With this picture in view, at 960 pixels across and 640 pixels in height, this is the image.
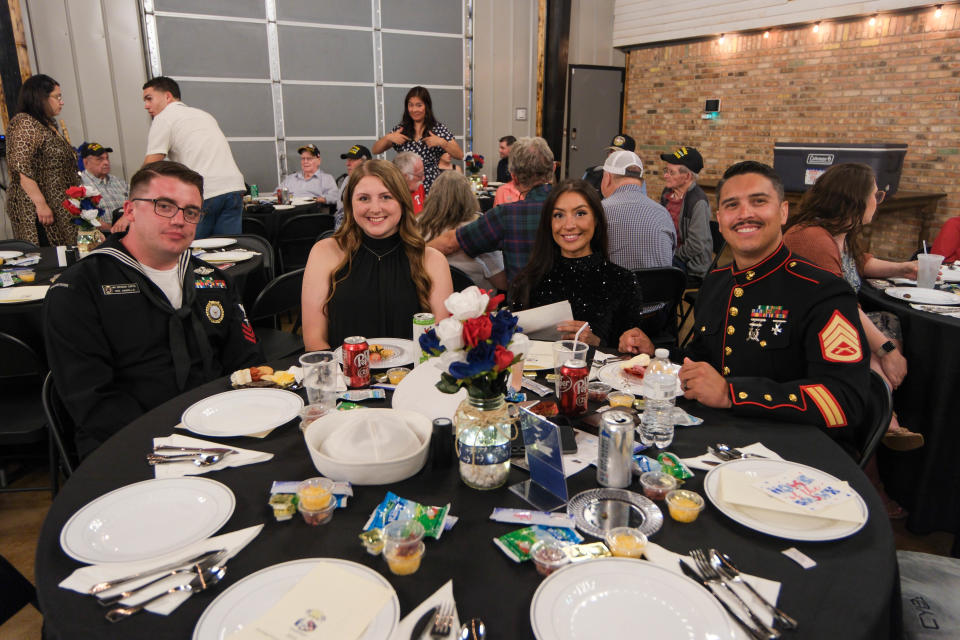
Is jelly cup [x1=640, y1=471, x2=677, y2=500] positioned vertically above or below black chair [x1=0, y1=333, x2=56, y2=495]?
above

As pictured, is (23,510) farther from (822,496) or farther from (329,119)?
(329,119)

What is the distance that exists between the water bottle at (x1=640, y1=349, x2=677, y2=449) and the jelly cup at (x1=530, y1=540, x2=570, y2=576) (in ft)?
1.54

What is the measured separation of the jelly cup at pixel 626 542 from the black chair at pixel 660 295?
1989 millimetres

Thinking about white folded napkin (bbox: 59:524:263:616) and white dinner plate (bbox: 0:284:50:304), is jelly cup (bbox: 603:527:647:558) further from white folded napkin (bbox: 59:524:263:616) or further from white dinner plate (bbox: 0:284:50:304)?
white dinner plate (bbox: 0:284:50:304)

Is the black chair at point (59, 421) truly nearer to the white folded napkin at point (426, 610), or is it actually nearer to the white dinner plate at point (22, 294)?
the white dinner plate at point (22, 294)

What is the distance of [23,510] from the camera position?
2.62 m

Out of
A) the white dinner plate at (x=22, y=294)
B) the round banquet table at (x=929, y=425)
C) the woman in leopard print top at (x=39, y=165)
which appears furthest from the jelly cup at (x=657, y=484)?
the woman in leopard print top at (x=39, y=165)

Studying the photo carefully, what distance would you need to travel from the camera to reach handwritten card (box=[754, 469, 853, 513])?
3.70 ft

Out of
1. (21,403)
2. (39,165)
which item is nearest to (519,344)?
(21,403)

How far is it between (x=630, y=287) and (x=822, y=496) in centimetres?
147

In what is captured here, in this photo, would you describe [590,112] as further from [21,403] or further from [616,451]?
[616,451]

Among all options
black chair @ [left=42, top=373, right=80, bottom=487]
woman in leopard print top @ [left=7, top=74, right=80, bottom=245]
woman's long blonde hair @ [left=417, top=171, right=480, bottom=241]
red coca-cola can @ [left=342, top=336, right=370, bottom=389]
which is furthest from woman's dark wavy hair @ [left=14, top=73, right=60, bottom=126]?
red coca-cola can @ [left=342, top=336, right=370, bottom=389]

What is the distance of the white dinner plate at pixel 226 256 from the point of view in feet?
11.2

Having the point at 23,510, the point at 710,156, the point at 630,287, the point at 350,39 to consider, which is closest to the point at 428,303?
the point at 630,287
